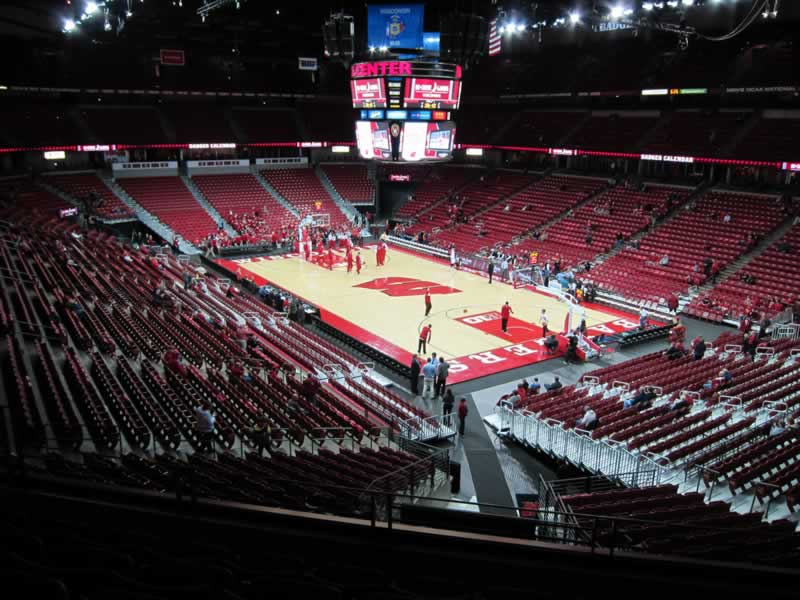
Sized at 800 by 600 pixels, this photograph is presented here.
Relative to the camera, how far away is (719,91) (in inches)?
1326

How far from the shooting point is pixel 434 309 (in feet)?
87.0

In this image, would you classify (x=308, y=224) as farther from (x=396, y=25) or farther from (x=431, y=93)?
(x=396, y=25)

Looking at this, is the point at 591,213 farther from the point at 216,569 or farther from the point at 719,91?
the point at 216,569

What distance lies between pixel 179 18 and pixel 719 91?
31.3 metres

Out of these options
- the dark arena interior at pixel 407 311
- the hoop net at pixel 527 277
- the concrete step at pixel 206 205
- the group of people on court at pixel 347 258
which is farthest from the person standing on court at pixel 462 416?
the concrete step at pixel 206 205

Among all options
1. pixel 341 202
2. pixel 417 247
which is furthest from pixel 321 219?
pixel 417 247

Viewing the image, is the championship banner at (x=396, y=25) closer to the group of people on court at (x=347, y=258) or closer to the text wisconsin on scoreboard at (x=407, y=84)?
the text wisconsin on scoreboard at (x=407, y=84)

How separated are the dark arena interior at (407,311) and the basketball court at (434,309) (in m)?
0.23

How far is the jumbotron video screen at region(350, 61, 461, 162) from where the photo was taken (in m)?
21.9

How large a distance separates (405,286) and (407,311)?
459 centimetres

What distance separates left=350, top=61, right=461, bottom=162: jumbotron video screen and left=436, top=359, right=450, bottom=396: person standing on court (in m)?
9.57

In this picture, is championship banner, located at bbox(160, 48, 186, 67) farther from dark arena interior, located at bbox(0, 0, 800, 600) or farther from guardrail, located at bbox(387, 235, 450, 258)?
guardrail, located at bbox(387, 235, 450, 258)

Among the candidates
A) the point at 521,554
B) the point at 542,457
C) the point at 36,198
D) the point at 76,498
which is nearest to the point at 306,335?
the point at 542,457

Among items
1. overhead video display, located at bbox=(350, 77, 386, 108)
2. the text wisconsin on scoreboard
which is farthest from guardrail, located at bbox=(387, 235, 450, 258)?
overhead video display, located at bbox=(350, 77, 386, 108)
